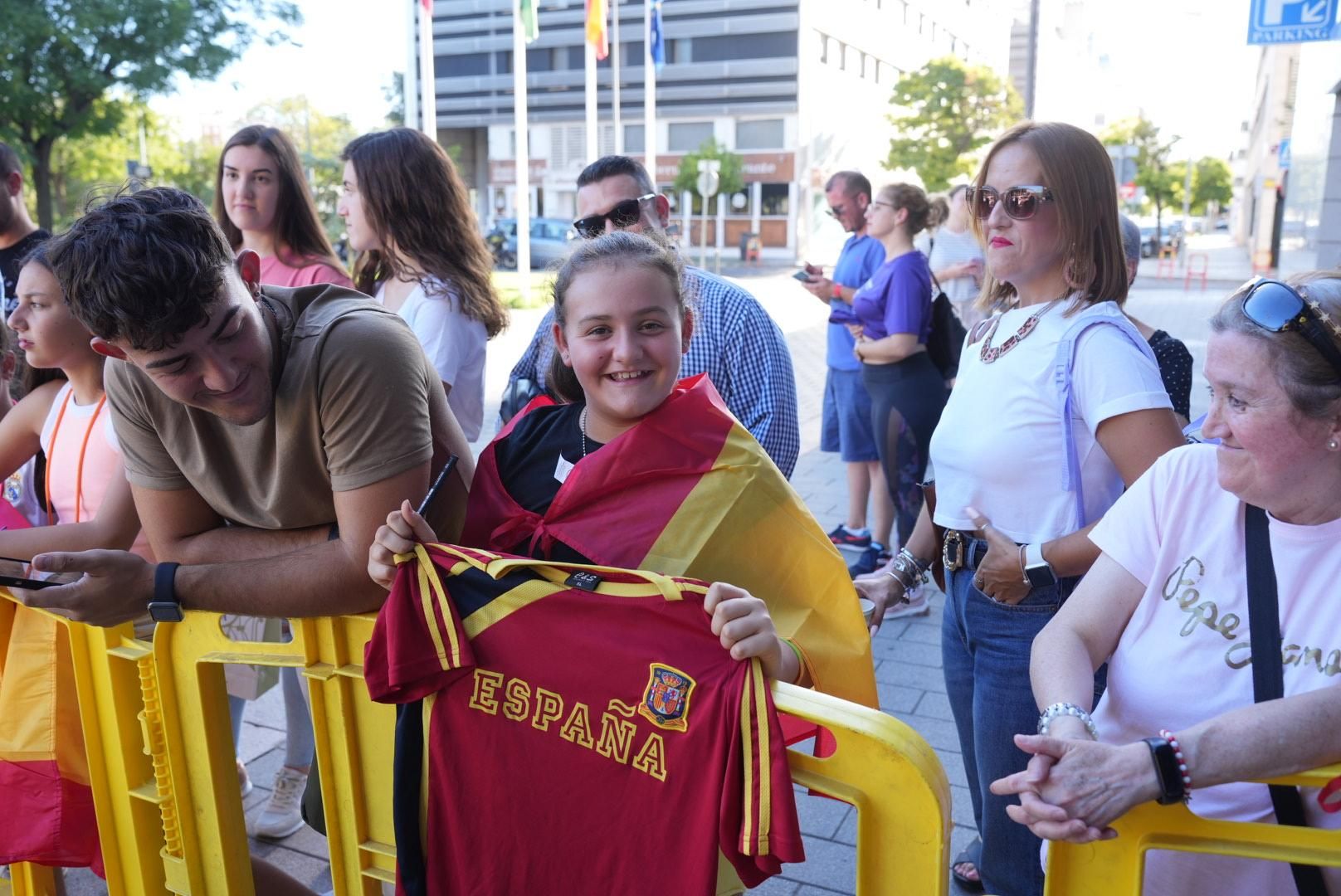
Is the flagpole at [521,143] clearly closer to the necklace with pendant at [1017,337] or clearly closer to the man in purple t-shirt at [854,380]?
the man in purple t-shirt at [854,380]

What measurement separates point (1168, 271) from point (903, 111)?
23.2 m

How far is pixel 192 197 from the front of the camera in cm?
212

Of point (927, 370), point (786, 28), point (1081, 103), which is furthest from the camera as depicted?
point (1081, 103)

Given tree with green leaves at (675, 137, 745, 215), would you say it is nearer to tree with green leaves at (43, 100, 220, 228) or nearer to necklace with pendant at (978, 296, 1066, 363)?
tree with green leaves at (43, 100, 220, 228)

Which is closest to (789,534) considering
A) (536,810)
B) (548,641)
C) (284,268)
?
(548,641)

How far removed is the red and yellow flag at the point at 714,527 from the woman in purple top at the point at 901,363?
3.55 m

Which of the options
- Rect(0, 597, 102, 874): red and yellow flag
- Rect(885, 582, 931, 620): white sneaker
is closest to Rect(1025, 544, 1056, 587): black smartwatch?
Rect(0, 597, 102, 874): red and yellow flag

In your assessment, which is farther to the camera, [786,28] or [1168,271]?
[786,28]

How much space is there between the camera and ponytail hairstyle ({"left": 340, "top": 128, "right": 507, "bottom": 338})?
346 cm

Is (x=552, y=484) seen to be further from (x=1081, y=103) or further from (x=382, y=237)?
(x=1081, y=103)

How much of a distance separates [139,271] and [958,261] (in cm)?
686

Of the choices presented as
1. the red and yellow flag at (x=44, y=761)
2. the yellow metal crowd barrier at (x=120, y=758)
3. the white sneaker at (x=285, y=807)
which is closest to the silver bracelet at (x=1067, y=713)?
the yellow metal crowd barrier at (x=120, y=758)

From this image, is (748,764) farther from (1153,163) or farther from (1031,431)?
(1153,163)

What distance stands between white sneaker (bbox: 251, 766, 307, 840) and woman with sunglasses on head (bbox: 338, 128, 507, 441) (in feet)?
4.25
